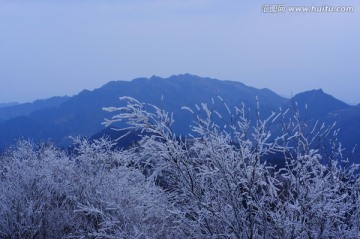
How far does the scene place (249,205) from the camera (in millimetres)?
5859

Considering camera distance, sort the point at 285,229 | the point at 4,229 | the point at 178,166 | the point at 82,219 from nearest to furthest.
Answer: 1. the point at 285,229
2. the point at 178,166
3. the point at 4,229
4. the point at 82,219

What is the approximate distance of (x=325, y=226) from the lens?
591cm

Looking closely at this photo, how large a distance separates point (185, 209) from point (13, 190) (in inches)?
265

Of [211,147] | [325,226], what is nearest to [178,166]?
[211,147]

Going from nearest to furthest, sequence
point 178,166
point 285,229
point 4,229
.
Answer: point 285,229, point 178,166, point 4,229

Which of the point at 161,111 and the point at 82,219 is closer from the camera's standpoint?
the point at 161,111

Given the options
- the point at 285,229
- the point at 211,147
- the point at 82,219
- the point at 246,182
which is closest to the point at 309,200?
the point at 285,229

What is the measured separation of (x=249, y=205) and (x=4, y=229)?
7.30m

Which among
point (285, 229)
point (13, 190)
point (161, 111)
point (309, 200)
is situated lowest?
point (13, 190)

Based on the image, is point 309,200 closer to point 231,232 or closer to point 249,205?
point 249,205

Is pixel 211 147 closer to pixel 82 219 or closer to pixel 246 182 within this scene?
pixel 246 182

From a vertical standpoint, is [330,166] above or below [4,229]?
above

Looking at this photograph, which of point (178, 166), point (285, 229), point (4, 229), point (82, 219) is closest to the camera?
point (285, 229)

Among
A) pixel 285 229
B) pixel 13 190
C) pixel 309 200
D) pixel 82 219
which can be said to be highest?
pixel 309 200
